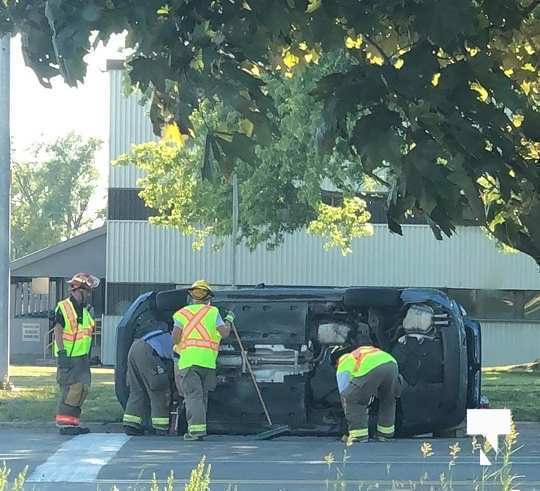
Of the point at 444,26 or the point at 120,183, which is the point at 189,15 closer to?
the point at 444,26

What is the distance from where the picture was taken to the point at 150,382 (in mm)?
11320

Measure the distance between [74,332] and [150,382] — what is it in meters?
1.12

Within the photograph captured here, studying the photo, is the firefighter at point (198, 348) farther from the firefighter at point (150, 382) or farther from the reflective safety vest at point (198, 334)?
the firefighter at point (150, 382)

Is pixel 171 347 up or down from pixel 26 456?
up

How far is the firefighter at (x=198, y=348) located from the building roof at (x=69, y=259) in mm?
23234

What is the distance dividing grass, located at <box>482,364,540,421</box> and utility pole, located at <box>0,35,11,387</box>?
8.37m

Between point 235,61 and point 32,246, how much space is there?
62938 millimetres

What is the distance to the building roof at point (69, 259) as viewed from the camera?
33.9m

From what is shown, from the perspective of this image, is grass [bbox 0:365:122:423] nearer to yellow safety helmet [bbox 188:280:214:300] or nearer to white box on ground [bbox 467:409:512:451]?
yellow safety helmet [bbox 188:280:214:300]

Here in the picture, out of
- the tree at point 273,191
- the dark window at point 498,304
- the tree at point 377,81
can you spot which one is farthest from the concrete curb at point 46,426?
the dark window at point 498,304

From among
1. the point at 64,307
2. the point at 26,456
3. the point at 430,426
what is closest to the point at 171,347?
the point at 64,307

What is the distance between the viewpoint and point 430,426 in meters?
11.1

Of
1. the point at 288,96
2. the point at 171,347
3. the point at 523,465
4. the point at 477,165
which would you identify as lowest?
the point at 523,465

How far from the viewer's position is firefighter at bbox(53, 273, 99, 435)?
11625mm
